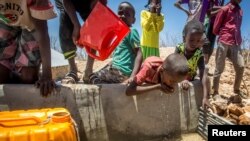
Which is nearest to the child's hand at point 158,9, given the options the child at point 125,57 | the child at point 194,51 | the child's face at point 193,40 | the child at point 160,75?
the child at point 125,57

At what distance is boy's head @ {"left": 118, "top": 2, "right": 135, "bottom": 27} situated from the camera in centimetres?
418

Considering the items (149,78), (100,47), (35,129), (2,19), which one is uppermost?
(2,19)

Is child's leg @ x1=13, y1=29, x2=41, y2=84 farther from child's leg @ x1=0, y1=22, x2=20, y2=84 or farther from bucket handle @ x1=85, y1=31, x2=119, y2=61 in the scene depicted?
bucket handle @ x1=85, y1=31, x2=119, y2=61

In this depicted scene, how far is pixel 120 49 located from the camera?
426 cm

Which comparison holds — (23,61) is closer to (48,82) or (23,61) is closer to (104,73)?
(48,82)

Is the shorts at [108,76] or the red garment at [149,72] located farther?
the shorts at [108,76]

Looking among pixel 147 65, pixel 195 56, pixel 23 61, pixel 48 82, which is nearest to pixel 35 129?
pixel 48 82

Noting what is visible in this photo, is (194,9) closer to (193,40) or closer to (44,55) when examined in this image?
(193,40)

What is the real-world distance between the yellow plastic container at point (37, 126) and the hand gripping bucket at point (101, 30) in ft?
2.92

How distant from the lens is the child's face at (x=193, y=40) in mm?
3877

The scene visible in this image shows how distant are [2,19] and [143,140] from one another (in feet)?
5.66

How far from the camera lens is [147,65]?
3492 millimetres


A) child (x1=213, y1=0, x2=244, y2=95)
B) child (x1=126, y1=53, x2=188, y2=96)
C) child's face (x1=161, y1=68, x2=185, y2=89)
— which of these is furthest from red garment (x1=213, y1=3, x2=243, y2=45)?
child's face (x1=161, y1=68, x2=185, y2=89)

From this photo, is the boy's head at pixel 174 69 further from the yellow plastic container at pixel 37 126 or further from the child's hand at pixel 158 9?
the child's hand at pixel 158 9
